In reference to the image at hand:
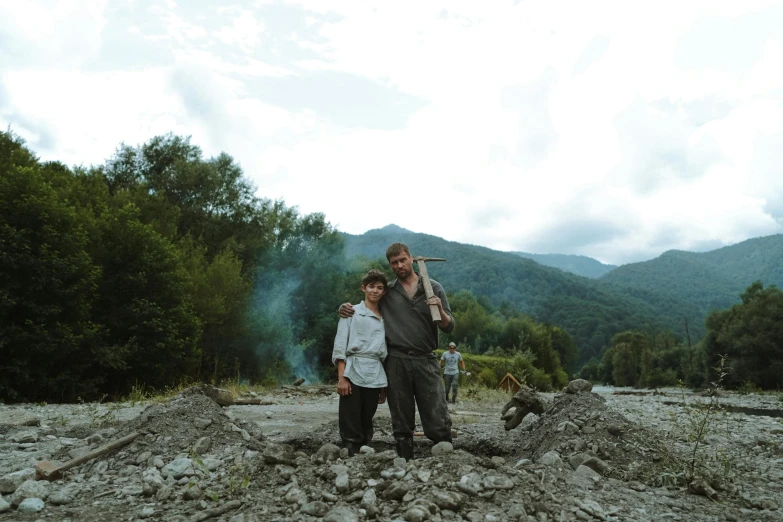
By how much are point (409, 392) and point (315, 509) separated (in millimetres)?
1811

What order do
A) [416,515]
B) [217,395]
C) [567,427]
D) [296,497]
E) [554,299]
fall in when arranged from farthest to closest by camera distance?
[554,299]
[217,395]
[567,427]
[296,497]
[416,515]

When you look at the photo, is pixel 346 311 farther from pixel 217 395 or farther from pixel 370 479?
pixel 217 395

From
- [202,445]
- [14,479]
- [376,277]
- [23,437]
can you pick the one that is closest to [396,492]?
[376,277]

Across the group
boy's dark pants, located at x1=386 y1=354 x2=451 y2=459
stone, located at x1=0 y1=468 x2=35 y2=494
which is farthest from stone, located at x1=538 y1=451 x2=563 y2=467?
stone, located at x1=0 y1=468 x2=35 y2=494

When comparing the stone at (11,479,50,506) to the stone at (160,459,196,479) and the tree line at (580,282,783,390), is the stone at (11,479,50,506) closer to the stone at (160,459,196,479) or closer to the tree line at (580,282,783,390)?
the stone at (160,459,196,479)

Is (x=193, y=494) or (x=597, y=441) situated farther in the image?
(x=597, y=441)

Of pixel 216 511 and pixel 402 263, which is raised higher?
pixel 402 263

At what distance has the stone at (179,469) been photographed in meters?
5.02

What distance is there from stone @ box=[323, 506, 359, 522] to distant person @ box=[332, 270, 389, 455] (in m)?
1.54

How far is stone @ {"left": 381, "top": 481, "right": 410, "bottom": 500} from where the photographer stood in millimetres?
3992

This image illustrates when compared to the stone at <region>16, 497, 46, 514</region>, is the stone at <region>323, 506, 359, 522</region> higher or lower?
higher

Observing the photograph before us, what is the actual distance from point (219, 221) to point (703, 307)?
175165 mm

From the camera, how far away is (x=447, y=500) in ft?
12.7

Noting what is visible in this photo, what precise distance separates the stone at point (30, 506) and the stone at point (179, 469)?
95 centimetres
